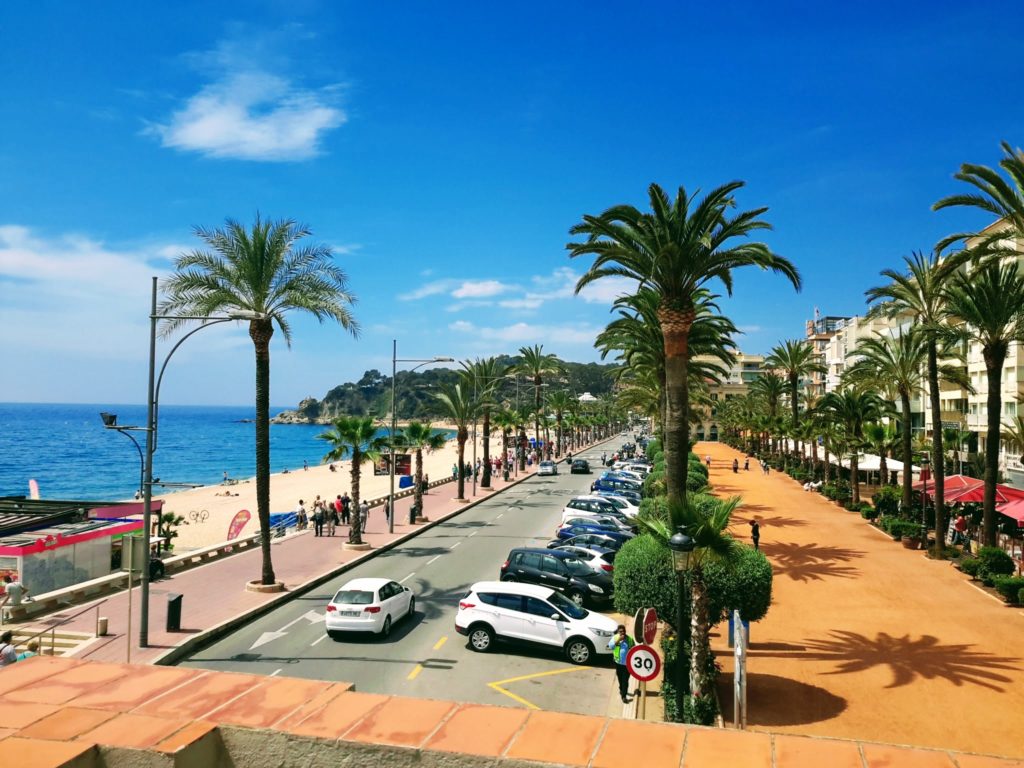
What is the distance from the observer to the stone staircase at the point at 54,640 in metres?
18.8

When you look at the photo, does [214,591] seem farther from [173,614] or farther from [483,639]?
[483,639]

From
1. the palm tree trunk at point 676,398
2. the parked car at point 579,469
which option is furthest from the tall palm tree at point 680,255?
the parked car at point 579,469

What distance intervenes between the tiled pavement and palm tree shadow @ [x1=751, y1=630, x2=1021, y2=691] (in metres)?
14.1

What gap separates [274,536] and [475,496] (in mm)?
18360

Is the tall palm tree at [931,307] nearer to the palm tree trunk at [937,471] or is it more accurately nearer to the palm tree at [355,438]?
the palm tree trunk at [937,471]

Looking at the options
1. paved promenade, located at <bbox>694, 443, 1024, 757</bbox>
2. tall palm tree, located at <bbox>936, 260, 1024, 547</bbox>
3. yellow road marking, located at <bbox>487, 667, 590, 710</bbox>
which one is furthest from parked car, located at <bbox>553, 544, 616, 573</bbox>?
tall palm tree, located at <bbox>936, 260, 1024, 547</bbox>

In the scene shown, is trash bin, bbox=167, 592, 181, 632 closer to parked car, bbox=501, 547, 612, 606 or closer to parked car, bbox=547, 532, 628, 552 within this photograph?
parked car, bbox=501, 547, 612, 606

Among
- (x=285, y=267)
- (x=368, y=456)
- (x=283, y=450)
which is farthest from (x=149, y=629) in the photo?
(x=283, y=450)

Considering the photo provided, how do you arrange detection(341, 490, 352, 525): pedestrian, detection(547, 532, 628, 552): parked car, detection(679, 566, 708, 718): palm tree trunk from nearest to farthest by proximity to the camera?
detection(679, 566, 708, 718): palm tree trunk → detection(547, 532, 628, 552): parked car → detection(341, 490, 352, 525): pedestrian

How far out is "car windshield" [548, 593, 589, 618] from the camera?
18641 mm

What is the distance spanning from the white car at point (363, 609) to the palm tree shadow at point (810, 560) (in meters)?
13.6

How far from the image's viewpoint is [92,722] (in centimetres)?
387

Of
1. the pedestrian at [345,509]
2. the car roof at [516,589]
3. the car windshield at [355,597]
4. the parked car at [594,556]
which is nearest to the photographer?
the car roof at [516,589]

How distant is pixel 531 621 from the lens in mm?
18484
